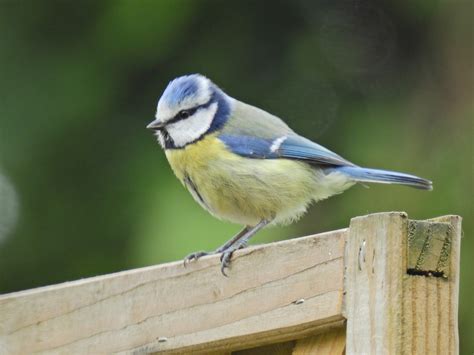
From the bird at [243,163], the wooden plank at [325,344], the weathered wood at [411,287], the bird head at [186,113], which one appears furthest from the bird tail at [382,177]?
the weathered wood at [411,287]

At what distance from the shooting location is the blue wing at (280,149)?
2.68 m

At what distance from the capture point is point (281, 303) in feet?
5.07

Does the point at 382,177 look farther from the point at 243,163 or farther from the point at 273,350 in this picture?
the point at 273,350

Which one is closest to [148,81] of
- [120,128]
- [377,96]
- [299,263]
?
[120,128]

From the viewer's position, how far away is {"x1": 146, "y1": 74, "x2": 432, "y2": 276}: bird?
263 cm

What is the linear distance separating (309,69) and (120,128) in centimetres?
79

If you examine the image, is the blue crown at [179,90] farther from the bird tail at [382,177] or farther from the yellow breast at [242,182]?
the bird tail at [382,177]

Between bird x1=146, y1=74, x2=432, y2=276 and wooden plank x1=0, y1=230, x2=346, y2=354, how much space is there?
66 centimetres

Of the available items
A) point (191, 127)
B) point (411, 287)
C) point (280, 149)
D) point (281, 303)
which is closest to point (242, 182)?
point (280, 149)

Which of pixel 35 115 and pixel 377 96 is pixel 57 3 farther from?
pixel 377 96

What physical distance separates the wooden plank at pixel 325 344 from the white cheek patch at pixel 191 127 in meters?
1.26

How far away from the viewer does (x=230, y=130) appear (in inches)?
109

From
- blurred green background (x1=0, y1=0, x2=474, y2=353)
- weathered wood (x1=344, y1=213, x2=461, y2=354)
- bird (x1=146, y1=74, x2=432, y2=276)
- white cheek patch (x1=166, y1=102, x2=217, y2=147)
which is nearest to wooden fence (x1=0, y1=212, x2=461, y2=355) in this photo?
weathered wood (x1=344, y1=213, x2=461, y2=354)

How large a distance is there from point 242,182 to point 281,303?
1.09 m
